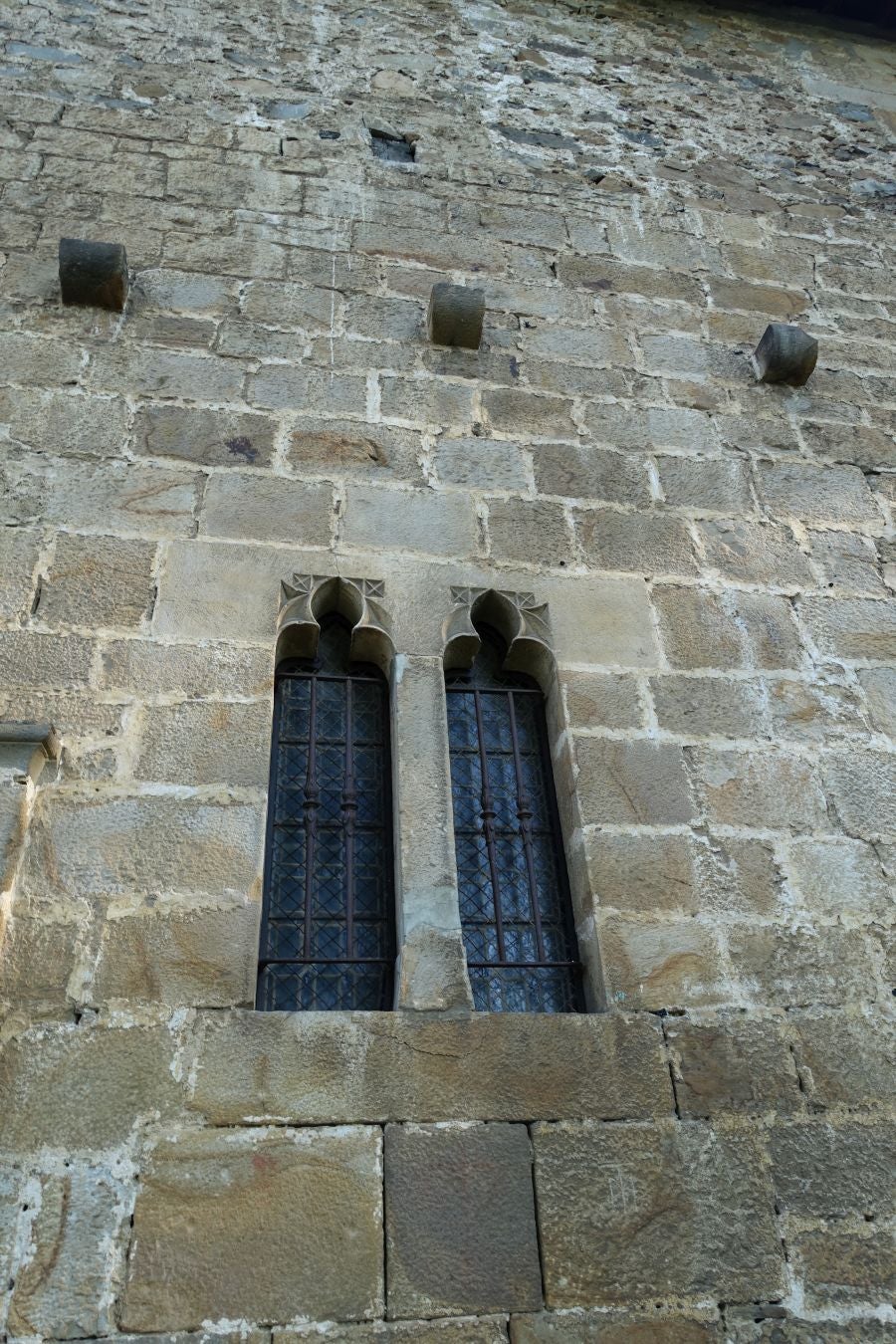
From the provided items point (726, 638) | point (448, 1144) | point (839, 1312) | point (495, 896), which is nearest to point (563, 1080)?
point (448, 1144)

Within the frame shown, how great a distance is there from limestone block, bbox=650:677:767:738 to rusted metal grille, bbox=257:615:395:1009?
853 millimetres

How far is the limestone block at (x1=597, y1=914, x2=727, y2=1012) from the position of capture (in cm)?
257

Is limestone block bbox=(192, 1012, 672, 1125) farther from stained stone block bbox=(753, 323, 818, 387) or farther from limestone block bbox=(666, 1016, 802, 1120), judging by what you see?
stained stone block bbox=(753, 323, 818, 387)

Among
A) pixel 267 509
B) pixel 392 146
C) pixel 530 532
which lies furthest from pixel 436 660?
pixel 392 146

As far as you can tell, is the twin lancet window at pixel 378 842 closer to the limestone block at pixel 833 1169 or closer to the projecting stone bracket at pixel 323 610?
the projecting stone bracket at pixel 323 610

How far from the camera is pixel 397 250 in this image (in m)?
4.20

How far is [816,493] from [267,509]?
2.05m

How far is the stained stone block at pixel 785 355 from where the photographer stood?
411 cm

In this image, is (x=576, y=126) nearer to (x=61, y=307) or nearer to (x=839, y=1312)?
(x=61, y=307)

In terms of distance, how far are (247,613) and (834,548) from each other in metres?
2.10

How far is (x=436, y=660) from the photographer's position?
3088 mm

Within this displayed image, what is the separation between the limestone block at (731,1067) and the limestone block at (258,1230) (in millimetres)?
761

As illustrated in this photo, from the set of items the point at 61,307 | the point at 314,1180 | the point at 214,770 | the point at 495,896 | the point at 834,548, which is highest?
the point at 61,307

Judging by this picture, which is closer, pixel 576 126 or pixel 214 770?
pixel 214 770
